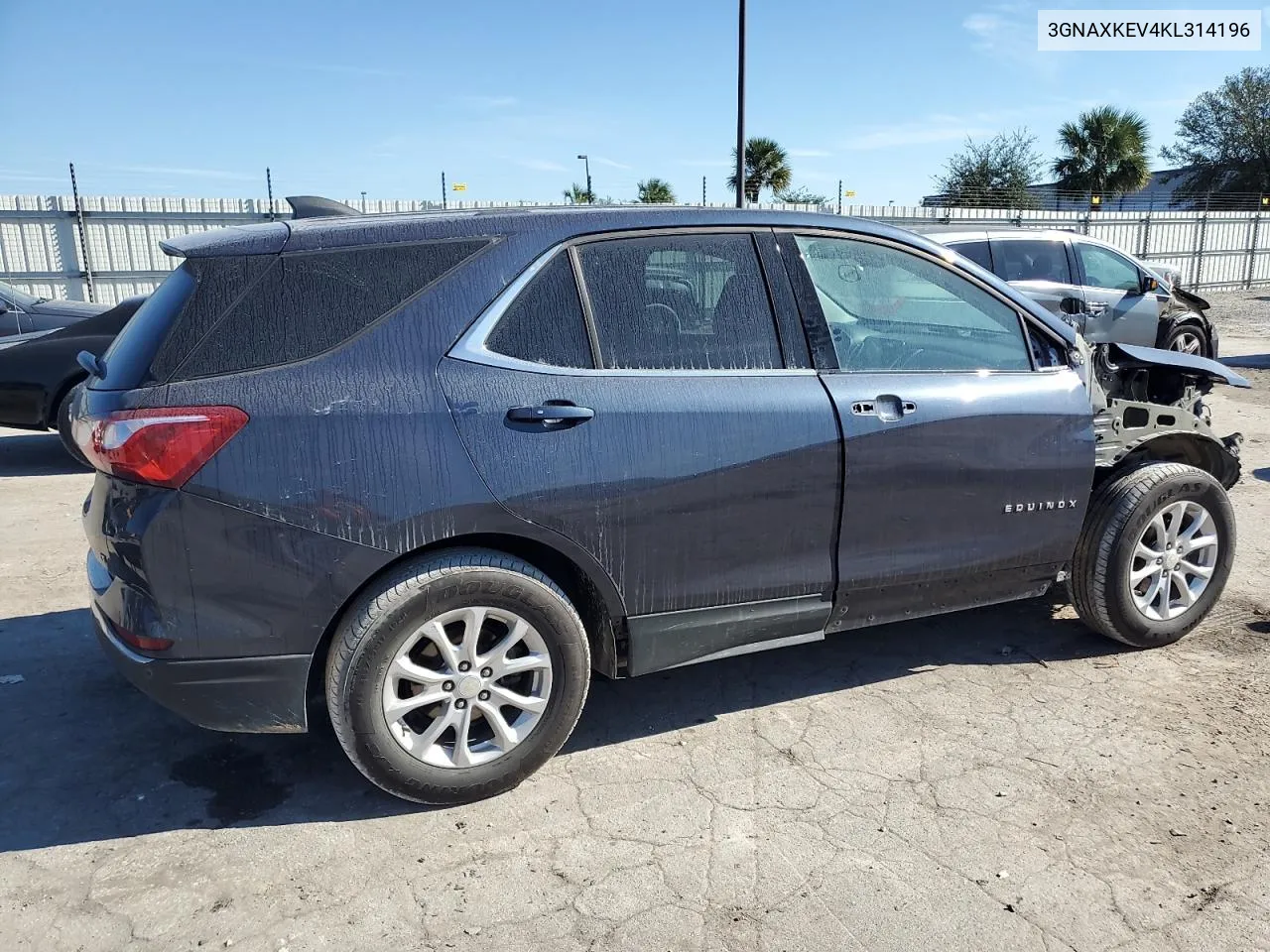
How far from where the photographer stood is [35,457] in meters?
8.45

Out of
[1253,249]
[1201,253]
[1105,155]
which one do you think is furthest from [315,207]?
[1105,155]

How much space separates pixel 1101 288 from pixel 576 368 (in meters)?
9.06

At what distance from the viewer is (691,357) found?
3.20m

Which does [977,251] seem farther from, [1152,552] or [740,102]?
[740,102]

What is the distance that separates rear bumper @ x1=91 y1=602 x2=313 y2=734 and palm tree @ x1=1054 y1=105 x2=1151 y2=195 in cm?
4136

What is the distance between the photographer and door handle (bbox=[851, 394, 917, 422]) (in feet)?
11.0

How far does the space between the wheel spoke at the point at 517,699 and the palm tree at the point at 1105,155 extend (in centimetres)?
4089

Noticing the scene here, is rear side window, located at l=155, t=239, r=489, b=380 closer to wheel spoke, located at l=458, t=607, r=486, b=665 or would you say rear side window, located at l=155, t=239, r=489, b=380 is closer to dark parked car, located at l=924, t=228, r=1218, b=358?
wheel spoke, located at l=458, t=607, r=486, b=665

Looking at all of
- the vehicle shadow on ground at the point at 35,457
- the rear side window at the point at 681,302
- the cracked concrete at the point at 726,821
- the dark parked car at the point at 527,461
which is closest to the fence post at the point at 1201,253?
the cracked concrete at the point at 726,821

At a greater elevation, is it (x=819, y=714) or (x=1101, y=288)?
(x=1101, y=288)

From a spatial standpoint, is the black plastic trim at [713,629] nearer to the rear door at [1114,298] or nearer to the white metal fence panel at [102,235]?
the rear door at [1114,298]

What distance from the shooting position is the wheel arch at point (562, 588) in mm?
2865

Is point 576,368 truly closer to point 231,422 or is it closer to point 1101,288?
point 231,422

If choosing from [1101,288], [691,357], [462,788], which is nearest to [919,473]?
[691,357]
